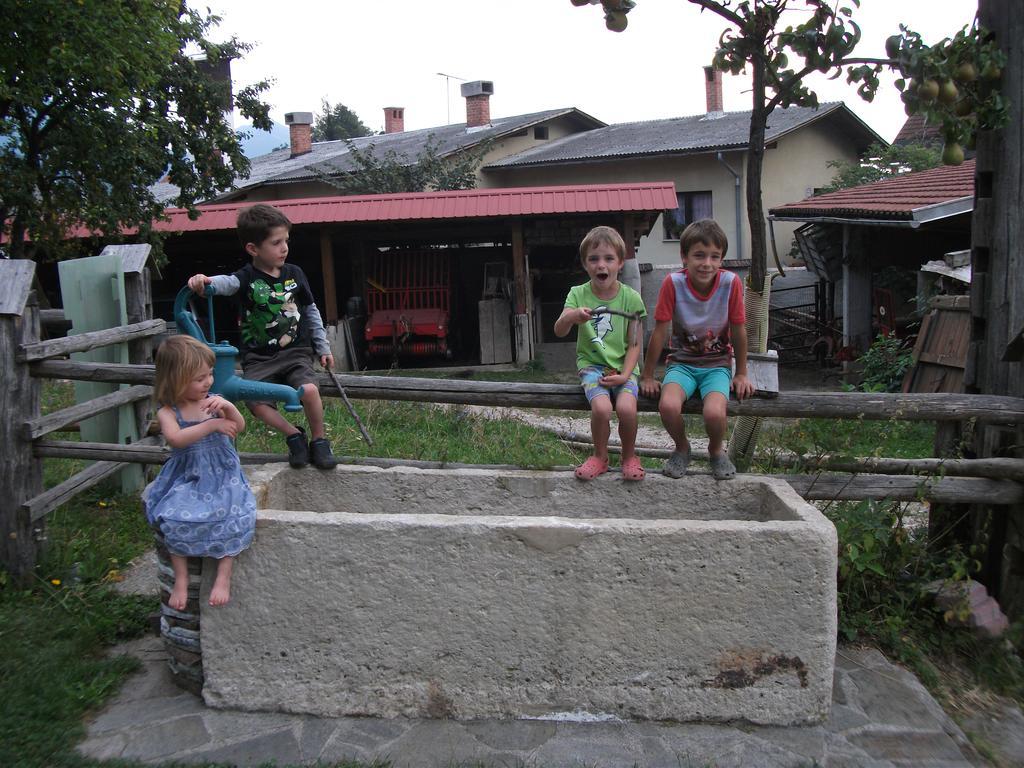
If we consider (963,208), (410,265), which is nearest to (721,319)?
(963,208)

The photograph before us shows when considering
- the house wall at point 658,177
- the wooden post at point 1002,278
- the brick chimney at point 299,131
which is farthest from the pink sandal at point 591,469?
the brick chimney at point 299,131

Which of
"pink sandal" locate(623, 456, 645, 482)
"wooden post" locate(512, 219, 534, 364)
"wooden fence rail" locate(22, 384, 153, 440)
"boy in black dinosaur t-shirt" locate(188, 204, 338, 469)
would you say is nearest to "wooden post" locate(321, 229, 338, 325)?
"wooden post" locate(512, 219, 534, 364)

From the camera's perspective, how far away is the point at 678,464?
13.3ft

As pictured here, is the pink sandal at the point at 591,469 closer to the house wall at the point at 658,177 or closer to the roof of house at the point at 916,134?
the house wall at the point at 658,177

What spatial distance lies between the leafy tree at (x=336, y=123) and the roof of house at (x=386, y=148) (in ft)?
82.3

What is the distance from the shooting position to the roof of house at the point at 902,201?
11.5 metres

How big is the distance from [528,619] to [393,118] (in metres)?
32.0

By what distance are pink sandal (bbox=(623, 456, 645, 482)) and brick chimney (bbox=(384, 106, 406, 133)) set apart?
31020 millimetres

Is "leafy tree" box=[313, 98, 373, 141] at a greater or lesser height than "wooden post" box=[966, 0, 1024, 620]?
greater

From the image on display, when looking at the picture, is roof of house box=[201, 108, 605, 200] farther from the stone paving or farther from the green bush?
the stone paving

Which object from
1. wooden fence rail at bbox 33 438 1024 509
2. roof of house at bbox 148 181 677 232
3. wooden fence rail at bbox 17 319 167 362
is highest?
roof of house at bbox 148 181 677 232

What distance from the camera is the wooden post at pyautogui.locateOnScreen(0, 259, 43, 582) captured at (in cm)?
434

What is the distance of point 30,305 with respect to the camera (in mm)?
4496

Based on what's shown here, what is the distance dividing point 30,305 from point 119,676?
1.97 m
